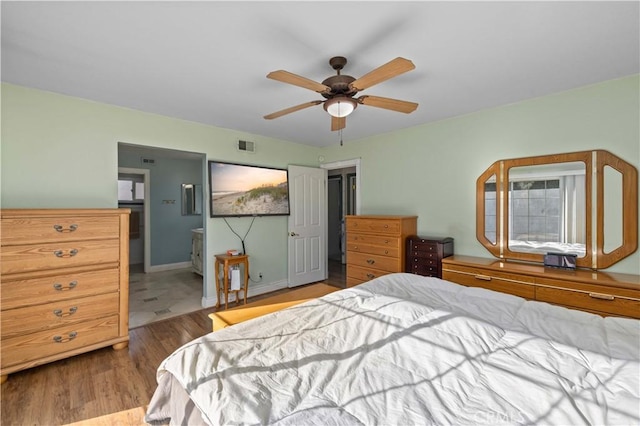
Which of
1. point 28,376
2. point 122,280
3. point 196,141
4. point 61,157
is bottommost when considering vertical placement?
point 28,376

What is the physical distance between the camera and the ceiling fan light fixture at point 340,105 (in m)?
1.98

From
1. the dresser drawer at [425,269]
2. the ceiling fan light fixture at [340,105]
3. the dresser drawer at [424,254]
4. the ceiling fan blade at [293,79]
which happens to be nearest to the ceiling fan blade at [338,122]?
the ceiling fan light fixture at [340,105]

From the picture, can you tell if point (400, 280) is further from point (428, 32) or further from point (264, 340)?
point (428, 32)

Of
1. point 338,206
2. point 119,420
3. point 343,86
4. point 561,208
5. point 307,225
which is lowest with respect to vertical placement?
point 119,420

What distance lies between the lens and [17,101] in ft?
8.11

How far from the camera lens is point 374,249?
3.71 meters

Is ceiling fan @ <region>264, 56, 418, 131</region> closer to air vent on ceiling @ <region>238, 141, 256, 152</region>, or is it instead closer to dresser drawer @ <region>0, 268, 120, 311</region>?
air vent on ceiling @ <region>238, 141, 256, 152</region>

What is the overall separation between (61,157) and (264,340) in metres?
2.87

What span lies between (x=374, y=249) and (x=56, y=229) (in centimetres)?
325

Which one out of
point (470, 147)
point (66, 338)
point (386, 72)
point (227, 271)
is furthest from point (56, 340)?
point (470, 147)

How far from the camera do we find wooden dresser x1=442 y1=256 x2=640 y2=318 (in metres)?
2.14

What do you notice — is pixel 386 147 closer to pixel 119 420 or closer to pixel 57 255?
pixel 57 255

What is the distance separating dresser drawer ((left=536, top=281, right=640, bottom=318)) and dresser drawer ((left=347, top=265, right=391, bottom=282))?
164 centimetres

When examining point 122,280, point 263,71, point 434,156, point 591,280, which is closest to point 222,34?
point 263,71
